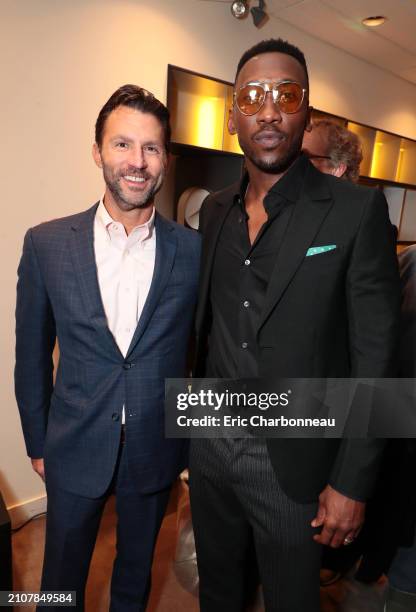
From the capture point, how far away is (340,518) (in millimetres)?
1059

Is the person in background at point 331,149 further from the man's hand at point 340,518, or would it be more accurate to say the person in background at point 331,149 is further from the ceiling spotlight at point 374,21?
the man's hand at point 340,518

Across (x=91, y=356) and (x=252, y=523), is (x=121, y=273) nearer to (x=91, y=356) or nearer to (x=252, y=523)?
(x=91, y=356)

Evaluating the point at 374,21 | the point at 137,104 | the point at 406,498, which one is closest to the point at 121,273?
the point at 137,104

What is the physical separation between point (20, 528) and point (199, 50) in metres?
2.85

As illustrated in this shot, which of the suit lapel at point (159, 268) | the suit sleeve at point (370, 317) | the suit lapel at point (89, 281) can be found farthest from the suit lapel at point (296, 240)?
the suit lapel at point (89, 281)

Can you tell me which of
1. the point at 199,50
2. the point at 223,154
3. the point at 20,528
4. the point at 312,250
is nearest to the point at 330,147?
the point at 223,154

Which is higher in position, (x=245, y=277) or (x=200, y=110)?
(x=200, y=110)

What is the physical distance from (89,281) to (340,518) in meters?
0.93

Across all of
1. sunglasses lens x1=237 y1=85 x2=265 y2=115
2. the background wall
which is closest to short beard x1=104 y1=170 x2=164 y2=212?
sunglasses lens x1=237 y1=85 x2=265 y2=115

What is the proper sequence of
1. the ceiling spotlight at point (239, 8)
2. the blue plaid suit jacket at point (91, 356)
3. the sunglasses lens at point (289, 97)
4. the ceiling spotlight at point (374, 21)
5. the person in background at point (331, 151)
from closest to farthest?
the sunglasses lens at point (289, 97) < the blue plaid suit jacket at point (91, 356) < the person in background at point (331, 151) < the ceiling spotlight at point (239, 8) < the ceiling spotlight at point (374, 21)

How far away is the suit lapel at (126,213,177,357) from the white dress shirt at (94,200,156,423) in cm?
4

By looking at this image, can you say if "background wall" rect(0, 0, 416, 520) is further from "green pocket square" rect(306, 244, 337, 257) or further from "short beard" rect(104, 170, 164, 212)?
"green pocket square" rect(306, 244, 337, 257)

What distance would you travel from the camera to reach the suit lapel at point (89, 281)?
4.02ft

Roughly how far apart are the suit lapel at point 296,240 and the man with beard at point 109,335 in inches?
14.4
